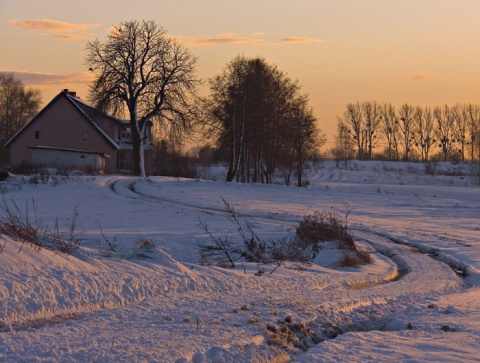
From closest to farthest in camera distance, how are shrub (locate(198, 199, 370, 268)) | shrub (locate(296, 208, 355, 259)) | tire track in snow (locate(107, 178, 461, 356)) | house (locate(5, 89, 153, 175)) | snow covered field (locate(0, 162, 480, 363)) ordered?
snow covered field (locate(0, 162, 480, 363)) < tire track in snow (locate(107, 178, 461, 356)) < shrub (locate(198, 199, 370, 268)) < shrub (locate(296, 208, 355, 259)) < house (locate(5, 89, 153, 175))

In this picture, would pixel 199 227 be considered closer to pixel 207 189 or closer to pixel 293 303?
pixel 293 303

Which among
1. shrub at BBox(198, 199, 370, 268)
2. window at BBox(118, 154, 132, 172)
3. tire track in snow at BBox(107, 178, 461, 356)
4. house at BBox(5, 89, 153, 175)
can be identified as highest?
house at BBox(5, 89, 153, 175)

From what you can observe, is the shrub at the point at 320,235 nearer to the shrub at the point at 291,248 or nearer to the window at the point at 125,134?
the shrub at the point at 291,248

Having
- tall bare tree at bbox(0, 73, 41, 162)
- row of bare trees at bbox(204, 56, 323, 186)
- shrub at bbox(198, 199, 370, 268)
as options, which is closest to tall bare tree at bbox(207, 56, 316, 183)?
row of bare trees at bbox(204, 56, 323, 186)

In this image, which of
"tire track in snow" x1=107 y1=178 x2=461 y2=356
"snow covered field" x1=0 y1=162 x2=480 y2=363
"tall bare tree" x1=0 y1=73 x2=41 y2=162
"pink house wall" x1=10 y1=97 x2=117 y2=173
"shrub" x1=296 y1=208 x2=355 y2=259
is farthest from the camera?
"tall bare tree" x1=0 y1=73 x2=41 y2=162

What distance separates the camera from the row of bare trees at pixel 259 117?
58125 mm

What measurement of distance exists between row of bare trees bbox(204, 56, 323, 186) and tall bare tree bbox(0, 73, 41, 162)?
156ft

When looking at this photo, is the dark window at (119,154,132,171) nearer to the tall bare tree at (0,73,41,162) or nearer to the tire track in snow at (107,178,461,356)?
the tall bare tree at (0,73,41,162)

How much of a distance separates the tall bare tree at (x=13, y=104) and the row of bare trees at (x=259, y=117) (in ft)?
156

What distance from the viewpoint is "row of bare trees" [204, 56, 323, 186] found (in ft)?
191

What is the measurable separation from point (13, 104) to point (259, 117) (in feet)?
190

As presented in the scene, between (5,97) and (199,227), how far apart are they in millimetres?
86936

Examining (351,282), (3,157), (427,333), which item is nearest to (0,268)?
(427,333)

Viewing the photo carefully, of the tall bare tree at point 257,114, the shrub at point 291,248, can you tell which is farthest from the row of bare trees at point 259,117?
the shrub at point 291,248
